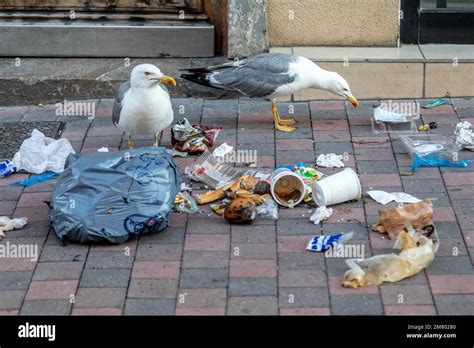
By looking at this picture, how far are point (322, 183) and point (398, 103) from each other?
197cm

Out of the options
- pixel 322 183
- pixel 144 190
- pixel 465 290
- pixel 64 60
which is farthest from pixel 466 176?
pixel 64 60

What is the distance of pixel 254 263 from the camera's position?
5.46 meters

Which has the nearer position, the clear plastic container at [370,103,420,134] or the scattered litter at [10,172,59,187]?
the scattered litter at [10,172,59,187]

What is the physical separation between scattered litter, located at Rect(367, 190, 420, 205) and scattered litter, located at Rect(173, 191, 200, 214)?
45.0 inches

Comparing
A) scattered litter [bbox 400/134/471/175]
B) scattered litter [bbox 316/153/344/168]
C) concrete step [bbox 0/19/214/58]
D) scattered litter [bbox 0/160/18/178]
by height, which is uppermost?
concrete step [bbox 0/19/214/58]

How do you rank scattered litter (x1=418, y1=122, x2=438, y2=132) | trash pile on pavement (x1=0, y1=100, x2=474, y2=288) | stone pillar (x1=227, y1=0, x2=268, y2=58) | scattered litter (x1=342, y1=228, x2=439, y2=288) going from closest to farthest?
scattered litter (x1=342, y1=228, x2=439, y2=288) → trash pile on pavement (x1=0, y1=100, x2=474, y2=288) → scattered litter (x1=418, y1=122, x2=438, y2=132) → stone pillar (x1=227, y1=0, x2=268, y2=58)

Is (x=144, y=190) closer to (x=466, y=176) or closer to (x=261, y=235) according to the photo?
(x=261, y=235)

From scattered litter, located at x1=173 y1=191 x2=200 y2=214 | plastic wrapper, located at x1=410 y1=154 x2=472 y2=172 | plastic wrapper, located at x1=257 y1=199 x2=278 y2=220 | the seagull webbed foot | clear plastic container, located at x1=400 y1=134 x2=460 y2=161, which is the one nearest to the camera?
plastic wrapper, located at x1=257 y1=199 x2=278 y2=220

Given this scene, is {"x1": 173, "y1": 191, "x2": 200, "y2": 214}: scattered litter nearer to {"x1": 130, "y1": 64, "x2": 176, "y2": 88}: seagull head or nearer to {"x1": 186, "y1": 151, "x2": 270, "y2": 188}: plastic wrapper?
{"x1": 186, "y1": 151, "x2": 270, "y2": 188}: plastic wrapper

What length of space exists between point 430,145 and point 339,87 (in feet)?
2.98

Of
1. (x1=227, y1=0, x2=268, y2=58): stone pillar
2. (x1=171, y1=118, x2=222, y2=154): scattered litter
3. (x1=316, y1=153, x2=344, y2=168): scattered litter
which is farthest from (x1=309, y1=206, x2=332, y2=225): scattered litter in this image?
(x1=227, y1=0, x2=268, y2=58): stone pillar

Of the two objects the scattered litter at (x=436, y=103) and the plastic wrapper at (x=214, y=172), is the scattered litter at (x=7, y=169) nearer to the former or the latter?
the plastic wrapper at (x=214, y=172)

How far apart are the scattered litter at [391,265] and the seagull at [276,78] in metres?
→ 2.23

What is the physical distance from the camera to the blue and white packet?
5.56 meters
